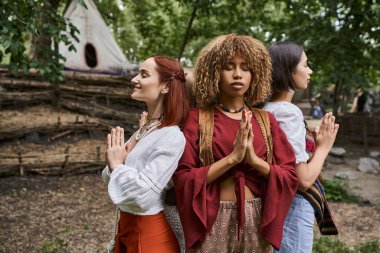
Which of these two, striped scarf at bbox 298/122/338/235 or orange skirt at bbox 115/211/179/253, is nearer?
orange skirt at bbox 115/211/179/253

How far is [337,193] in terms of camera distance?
272 inches

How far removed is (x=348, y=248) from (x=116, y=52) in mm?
10286

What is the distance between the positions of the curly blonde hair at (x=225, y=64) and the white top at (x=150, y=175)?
0.20 metres

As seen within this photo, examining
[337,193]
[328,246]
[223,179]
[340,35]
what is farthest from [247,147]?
[340,35]

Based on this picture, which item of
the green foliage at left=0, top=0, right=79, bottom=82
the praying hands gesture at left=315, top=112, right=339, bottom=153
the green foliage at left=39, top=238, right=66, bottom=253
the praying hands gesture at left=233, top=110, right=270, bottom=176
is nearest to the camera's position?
the praying hands gesture at left=233, top=110, right=270, bottom=176

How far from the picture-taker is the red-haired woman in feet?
5.24

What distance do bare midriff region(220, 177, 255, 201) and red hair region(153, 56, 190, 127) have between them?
322 millimetres

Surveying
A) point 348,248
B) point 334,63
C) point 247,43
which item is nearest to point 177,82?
point 247,43

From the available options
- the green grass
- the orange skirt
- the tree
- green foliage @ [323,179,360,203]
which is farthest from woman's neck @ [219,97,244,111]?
the tree

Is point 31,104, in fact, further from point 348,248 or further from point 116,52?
point 348,248

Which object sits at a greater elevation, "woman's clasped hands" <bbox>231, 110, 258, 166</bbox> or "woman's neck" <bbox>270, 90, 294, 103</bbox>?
"woman's neck" <bbox>270, 90, 294, 103</bbox>

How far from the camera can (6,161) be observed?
6.74 m

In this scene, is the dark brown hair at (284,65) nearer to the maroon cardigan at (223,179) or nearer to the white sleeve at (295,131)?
the white sleeve at (295,131)

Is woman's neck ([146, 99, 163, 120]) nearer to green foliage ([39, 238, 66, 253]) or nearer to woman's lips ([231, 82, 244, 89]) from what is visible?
woman's lips ([231, 82, 244, 89])
